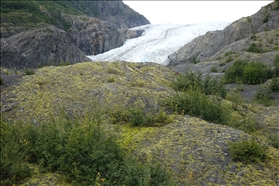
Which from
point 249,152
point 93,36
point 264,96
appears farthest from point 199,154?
point 93,36

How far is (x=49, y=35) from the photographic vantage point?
100 ft

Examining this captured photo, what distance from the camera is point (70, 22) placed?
52531mm

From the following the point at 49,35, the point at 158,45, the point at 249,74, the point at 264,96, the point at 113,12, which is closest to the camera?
the point at 264,96

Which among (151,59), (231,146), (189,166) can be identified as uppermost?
(231,146)

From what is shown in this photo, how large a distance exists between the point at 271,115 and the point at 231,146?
329cm

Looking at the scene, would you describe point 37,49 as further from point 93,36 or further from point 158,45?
point 158,45

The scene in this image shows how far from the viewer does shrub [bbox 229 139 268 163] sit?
360 centimetres

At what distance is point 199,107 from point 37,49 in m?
27.8

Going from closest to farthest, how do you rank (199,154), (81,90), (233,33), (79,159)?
(79,159), (199,154), (81,90), (233,33)

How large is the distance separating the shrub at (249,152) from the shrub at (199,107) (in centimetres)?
142

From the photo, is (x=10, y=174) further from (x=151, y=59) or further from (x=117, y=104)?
(x=151, y=59)

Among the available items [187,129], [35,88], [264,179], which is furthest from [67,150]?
[35,88]

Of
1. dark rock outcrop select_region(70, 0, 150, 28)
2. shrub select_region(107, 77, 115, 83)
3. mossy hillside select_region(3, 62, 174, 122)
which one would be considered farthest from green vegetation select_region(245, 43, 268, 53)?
dark rock outcrop select_region(70, 0, 150, 28)

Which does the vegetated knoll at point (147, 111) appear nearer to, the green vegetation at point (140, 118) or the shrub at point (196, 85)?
the green vegetation at point (140, 118)
